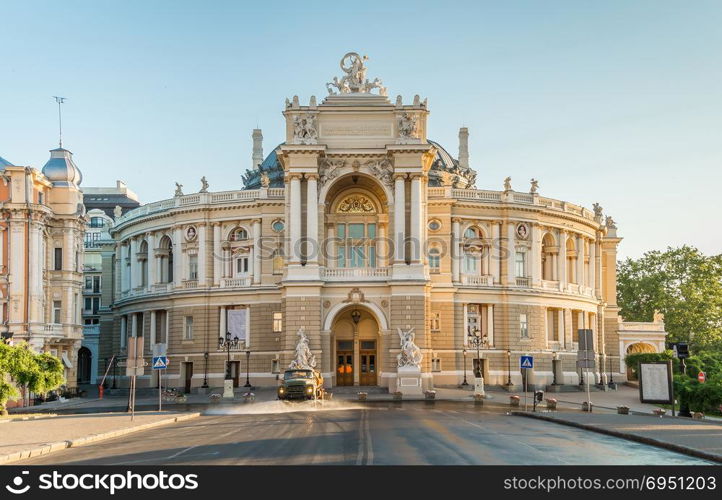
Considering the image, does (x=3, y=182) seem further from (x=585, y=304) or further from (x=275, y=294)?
(x=585, y=304)

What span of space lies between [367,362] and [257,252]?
14265 mm

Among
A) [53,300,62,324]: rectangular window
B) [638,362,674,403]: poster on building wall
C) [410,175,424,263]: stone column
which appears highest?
[410,175,424,263]: stone column

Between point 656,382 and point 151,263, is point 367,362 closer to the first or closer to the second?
point 151,263

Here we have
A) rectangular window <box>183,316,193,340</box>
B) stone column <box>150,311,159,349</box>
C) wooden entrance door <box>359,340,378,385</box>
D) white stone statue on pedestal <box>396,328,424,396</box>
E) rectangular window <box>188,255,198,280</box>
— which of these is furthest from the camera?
stone column <box>150,311,159,349</box>

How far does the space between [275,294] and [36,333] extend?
21.1m

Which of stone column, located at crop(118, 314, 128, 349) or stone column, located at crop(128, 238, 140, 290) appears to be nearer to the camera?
stone column, located at crop(128, 238, 140, 290)

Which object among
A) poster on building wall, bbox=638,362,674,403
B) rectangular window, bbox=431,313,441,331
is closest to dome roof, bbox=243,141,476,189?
rectangular window, bbox=431,313,441,331

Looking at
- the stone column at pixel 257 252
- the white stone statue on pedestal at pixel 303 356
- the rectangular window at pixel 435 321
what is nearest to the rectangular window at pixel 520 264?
the rectangular window at pixel 435 321

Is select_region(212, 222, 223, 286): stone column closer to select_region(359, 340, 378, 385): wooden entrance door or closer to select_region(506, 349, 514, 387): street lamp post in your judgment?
select_region(359, 340, 378, 385): wooden entrance door

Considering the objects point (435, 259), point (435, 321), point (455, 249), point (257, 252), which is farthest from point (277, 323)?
point (455, 249)

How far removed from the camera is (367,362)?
234 feet

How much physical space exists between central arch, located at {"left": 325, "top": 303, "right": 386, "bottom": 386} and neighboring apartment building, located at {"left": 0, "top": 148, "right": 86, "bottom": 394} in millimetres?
20061

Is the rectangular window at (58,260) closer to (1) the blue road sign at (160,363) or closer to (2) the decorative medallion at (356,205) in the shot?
(2) the decorative medallion at (356,205)

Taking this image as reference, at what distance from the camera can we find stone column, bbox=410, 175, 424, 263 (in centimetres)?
6756
